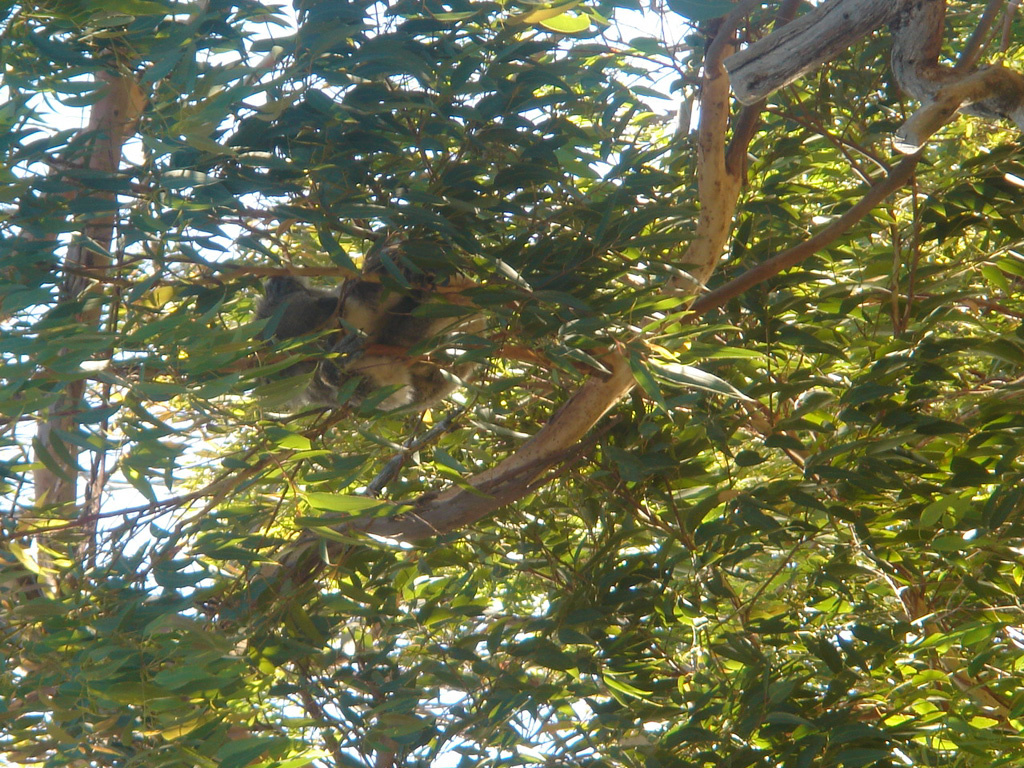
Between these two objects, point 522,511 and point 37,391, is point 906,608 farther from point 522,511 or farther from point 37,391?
point 37,391

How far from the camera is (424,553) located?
199cm

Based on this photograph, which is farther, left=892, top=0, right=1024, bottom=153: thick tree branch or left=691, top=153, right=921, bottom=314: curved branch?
left=691, top=153, right=921, bottom=314: curved branch

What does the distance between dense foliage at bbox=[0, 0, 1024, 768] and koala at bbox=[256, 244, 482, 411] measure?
111mm

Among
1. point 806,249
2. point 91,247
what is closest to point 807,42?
point 806,249

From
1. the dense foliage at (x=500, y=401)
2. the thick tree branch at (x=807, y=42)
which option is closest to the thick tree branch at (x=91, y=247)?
the dense foliage at (x=500, y=401)

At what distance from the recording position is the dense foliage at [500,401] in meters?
1.20

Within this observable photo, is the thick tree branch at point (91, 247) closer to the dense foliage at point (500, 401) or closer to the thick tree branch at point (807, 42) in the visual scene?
the dense foliage at point (500, 401)

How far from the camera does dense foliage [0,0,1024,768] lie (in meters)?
1.20

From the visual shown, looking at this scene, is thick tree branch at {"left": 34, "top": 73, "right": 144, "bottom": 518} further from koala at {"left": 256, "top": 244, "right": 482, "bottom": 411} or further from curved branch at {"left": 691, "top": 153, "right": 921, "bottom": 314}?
curved branch at {"left": 691, "top": 153, "right": 921, "bottom": 314}

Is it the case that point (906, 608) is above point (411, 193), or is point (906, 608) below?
below

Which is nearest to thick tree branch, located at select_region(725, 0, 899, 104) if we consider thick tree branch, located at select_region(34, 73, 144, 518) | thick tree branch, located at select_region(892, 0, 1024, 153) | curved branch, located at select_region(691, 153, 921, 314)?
thick tree branch, located at select_region(892, 0, 1024, 153)

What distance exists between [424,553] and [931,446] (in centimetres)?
108

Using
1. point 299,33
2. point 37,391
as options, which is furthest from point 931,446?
point 37,391

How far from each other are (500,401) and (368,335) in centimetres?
38
